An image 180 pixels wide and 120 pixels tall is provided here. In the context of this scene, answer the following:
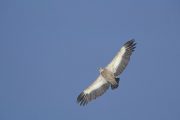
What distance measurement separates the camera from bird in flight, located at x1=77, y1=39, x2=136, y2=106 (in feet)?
82.6

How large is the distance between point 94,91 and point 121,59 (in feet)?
8.02

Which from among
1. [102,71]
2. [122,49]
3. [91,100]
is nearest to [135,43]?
[122,49]

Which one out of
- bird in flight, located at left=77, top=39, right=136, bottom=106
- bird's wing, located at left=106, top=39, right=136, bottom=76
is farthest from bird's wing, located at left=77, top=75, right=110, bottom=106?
bird's wing, located at left=106, top=39, right=136, bottom=76

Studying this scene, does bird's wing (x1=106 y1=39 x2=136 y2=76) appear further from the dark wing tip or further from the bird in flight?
the dark wing tip

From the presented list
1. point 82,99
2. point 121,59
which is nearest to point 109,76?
point 121,59

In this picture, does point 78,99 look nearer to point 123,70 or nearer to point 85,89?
point 85,89

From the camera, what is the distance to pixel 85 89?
26656 millimetres

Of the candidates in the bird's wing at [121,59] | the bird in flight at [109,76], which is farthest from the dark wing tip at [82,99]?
the bird's wing at [121,59]

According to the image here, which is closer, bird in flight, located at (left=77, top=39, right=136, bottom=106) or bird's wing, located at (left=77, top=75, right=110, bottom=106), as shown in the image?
bird in flight, located at (left=77, top=39, right=136, bottom=106)

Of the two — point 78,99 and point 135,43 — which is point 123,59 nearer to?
point 135,43

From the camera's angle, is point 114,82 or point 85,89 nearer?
point 114,82

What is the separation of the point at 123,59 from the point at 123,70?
2.04 feet

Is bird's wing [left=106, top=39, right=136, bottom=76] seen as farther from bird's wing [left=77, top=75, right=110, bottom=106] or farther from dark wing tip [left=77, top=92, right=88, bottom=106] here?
dark wing tip [left=77, top=92, right=88, bottom=106]

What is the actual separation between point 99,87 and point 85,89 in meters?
0.93
